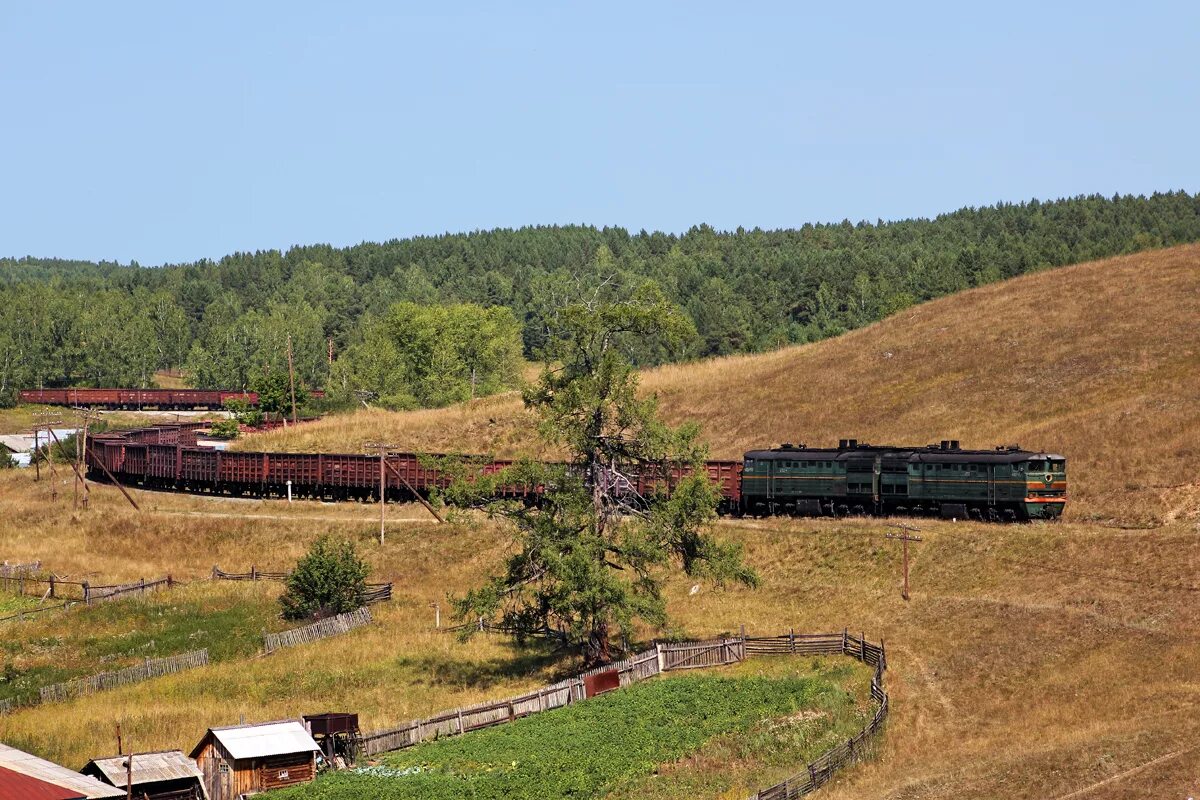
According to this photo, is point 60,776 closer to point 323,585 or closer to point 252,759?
point 252,759

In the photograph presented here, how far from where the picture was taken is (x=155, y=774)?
38.8 metres

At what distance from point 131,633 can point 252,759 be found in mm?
26471

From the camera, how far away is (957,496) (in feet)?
218

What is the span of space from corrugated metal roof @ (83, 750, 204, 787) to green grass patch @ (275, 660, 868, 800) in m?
3.22

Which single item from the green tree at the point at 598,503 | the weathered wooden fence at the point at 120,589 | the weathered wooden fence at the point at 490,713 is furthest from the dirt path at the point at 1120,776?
the weathered wooden fence at the point at 120,589

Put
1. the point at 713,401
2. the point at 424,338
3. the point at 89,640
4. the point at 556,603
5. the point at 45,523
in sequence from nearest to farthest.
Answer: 1. the point at 556,603
2. the point at 89,640
3. the point at 45,523
4. the point at 713,401
5. the point at 424,338

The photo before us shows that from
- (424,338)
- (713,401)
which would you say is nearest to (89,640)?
(713,401)

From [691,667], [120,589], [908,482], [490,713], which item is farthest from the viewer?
[120,589]

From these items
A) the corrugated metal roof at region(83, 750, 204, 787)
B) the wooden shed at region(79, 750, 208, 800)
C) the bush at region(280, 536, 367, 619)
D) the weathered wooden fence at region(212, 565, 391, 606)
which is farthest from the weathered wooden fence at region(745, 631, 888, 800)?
the weathered wooden fence at region(212, 565, 391, 606)

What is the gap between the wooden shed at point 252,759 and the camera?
129 ft

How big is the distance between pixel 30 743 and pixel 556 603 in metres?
18.1

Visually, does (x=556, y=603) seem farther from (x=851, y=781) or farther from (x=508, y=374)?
(x=508, y=374)

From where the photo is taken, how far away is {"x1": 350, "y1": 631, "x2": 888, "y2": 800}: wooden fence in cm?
3894

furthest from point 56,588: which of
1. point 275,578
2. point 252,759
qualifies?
point 252,759
